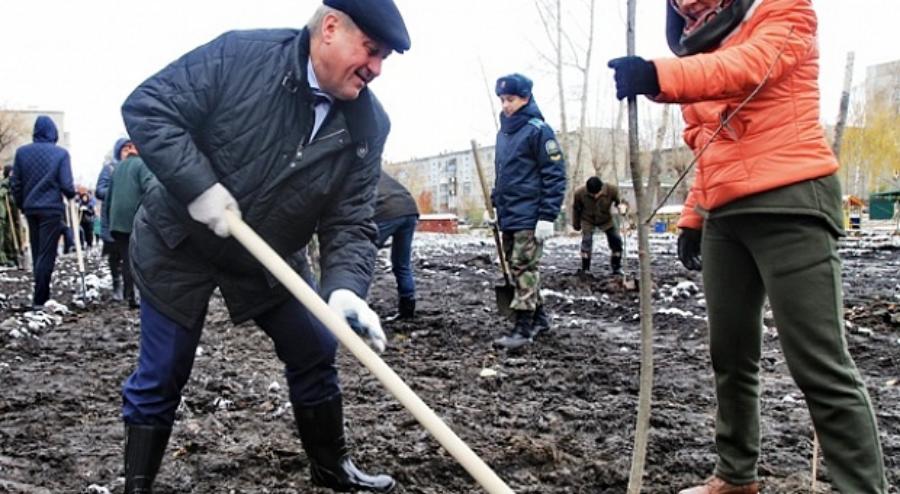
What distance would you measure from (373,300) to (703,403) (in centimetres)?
489

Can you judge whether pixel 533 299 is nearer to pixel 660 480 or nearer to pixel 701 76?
pixel 660 480

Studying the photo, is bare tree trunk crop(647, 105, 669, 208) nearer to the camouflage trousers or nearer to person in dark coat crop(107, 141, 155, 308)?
the camouflage trousers

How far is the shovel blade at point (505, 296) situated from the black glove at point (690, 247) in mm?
3230

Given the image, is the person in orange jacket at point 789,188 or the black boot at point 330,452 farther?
the black boot at point 330,452

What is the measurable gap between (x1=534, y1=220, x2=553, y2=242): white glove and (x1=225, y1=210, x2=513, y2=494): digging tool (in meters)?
3.36

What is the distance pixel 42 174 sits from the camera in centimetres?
775

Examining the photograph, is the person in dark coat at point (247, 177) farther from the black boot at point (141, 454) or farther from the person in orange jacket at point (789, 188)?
the person in orange jacket at point (789, 188)

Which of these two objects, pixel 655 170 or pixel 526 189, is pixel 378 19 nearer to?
pixel 655 170

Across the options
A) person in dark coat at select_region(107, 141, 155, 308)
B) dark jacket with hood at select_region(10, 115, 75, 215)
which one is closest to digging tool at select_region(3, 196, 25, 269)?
dark jacket with hood at select_region(10, 115, 75, 215)

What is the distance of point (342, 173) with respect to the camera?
101 inches

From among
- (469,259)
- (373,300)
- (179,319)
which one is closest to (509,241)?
(373,300)

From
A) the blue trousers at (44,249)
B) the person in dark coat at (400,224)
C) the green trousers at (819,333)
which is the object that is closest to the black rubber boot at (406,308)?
the person in dark coat at (400,224)

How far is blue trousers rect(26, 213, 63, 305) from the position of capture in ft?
24.8

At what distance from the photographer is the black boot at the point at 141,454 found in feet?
7.97
